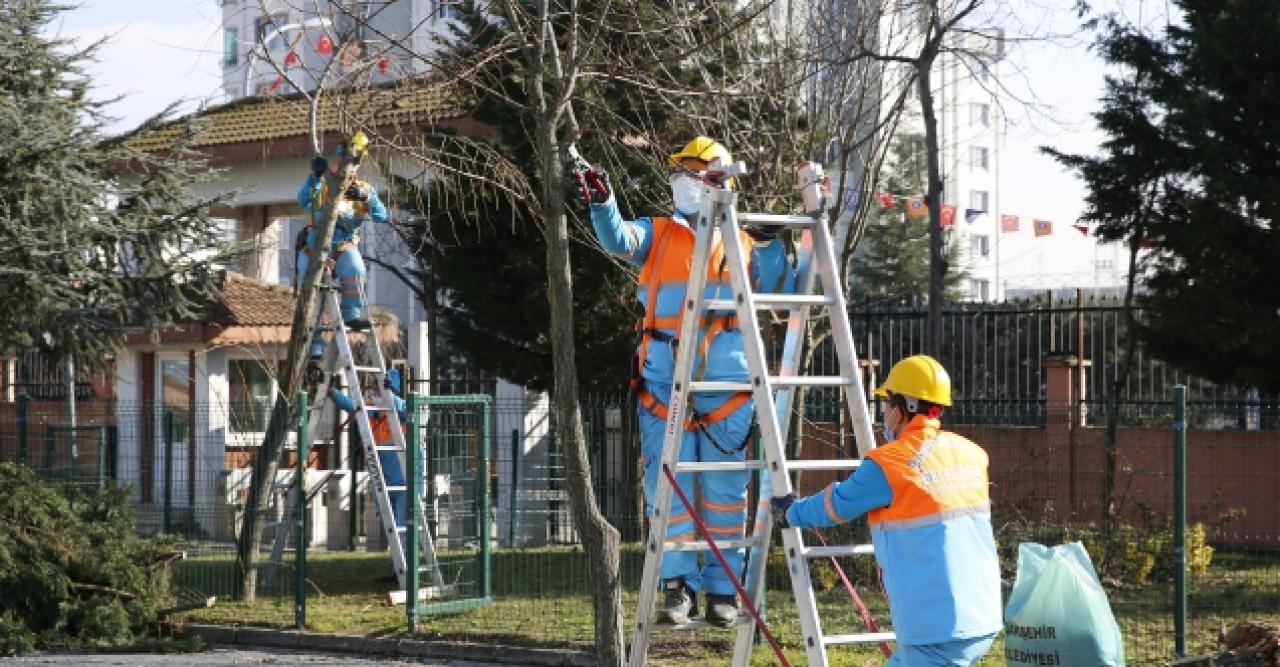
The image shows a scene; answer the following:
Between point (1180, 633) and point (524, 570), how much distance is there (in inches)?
228

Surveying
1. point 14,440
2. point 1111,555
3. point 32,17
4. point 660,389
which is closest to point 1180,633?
point 1111,555

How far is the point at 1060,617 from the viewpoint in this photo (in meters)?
7.82

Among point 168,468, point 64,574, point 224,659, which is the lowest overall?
point 224,659

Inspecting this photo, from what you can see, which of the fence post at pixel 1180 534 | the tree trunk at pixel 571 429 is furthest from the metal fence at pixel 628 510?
the tree trunk at pixel 571 429

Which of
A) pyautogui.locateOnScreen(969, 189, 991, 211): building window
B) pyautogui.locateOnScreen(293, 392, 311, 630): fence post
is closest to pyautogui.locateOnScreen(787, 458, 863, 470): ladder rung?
pyautogui.locateOnScreen(293, 392, 311, 630): fence post

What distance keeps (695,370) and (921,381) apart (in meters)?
1.68

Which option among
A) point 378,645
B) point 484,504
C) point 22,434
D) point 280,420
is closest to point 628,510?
point 484,504

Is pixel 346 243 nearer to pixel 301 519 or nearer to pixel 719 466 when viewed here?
pixel 301 519

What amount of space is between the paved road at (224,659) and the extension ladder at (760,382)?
400 cm

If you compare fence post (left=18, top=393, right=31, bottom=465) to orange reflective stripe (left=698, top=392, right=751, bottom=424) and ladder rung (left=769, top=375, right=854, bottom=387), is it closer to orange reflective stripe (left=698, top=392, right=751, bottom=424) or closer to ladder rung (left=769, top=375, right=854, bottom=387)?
orange reflective stripe (left=698, top=392, right=751, bottom=424)

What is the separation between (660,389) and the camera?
28.4ft

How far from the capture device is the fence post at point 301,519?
41.6ft

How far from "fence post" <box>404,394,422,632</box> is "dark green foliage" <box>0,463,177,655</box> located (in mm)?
2082

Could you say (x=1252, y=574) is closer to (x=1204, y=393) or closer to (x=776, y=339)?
(x=776, y=339)
